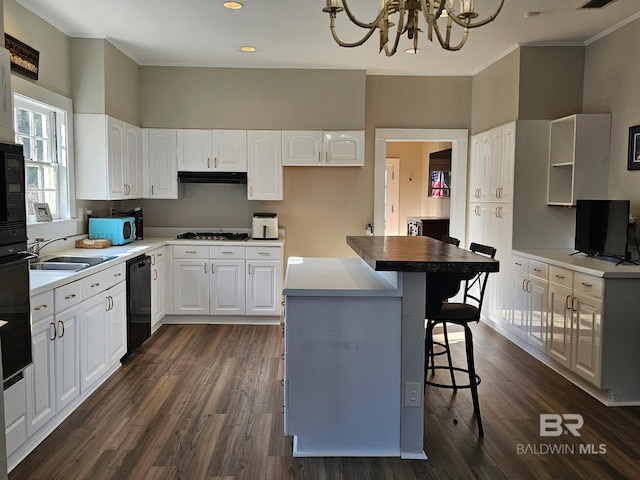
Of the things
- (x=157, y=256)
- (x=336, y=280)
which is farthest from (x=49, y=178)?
(x=336, y=280)

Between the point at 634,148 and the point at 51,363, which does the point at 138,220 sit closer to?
the point at 51,363

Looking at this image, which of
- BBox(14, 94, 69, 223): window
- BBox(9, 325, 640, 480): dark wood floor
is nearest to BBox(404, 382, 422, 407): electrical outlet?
BBox(9, 325, 640, 480): dark wood floor

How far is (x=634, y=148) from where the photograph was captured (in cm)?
406

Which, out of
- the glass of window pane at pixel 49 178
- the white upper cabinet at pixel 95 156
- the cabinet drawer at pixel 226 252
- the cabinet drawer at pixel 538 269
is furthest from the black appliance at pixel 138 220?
the cabinet drawer at pixel 538 269

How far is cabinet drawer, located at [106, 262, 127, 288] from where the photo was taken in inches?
153

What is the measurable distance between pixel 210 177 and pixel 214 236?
0.66 m

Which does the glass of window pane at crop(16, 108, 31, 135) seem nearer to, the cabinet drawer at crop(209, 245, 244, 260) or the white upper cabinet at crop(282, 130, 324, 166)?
the cabinet drawer at crop(209, 245, 244, 260)

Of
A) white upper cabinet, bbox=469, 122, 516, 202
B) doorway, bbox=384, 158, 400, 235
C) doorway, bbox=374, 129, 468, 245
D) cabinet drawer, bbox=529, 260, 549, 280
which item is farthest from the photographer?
doorway, bbox=384, 158, 400, 235

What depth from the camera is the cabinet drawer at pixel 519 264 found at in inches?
180

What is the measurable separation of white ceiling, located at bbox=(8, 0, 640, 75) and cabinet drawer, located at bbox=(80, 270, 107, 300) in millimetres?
2014

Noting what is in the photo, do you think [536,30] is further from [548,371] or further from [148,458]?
[148,458]

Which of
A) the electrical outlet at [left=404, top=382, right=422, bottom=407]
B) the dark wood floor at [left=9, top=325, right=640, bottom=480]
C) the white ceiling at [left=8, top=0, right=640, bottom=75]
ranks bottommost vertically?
the dark wood floor at [left=9, top=325, right=640, bottom=480]

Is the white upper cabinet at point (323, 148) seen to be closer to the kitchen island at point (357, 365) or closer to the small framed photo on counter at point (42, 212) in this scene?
the small framed photo on counter at point (42, 212)

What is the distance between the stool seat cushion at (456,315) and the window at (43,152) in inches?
122
